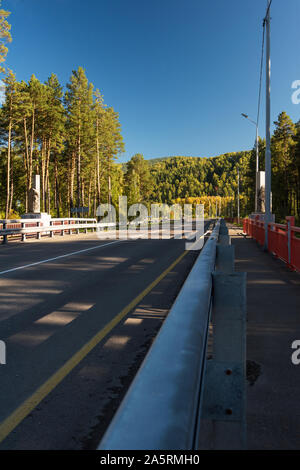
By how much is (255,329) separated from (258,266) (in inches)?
275

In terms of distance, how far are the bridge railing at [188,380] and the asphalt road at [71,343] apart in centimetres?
129

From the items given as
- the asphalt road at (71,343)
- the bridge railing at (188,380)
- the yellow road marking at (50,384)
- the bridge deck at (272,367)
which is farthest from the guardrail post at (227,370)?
the yellow road marking at (50,384)

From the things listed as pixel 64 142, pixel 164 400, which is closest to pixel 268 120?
pixel 164 400

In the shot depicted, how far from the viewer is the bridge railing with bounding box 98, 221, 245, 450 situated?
96 centimetres

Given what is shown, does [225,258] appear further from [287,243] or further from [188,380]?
[287,243]

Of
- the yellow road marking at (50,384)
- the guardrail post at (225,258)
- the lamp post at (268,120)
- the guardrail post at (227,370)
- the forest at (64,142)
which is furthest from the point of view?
the forest at (64,142)

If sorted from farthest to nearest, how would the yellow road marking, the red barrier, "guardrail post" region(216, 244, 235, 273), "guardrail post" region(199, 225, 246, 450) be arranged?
the red barrier, "guardrail post" region(216, 244, 235, 273), the yellow road marking, "guardrail post" region(199, 225, 246, 450)

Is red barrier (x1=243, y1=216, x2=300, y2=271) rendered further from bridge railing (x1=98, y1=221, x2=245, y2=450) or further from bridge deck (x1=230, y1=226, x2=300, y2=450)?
bridge railing (x1=98, y1=221, x2=245, y2=450)

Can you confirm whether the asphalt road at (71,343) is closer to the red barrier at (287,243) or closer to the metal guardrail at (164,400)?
the metal guardrail at (164,400)

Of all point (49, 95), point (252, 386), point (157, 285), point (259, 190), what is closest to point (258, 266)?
point (157, 285)

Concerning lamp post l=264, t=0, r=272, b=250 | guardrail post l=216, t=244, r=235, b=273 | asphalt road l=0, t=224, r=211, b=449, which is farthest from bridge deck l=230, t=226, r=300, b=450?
lamp post l=264, t=0, r=272, b=250

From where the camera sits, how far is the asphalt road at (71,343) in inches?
121

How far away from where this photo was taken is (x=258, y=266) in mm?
12680
